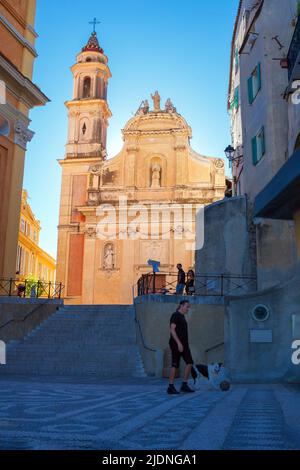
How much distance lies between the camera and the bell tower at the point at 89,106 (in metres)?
40.2

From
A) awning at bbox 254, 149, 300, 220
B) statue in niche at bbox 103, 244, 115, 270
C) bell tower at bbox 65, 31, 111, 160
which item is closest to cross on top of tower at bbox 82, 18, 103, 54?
bell tower at bbox 65, 31, 111, 160

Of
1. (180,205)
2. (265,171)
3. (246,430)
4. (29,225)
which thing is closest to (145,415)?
(246,430)

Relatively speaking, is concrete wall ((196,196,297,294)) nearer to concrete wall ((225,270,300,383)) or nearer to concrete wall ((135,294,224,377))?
concrete wall ((135,294,224,377))

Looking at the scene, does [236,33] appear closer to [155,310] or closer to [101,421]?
[155,310]

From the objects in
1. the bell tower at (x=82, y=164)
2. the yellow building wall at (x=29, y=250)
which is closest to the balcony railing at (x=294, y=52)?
the bell tower at (x=82, y=164)

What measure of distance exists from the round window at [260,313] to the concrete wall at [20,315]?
9168mm

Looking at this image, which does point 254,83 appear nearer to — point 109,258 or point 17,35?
point 17,35

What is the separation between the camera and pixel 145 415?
195 inches

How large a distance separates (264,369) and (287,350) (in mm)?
749

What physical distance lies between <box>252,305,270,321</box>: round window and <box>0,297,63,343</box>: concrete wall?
9.17 meters

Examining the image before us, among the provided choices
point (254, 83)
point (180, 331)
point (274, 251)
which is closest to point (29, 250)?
point (254, 83)

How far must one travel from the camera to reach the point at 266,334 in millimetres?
11617

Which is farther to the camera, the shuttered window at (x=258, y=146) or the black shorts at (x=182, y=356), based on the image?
the shuttered window at (x=258, y=146)

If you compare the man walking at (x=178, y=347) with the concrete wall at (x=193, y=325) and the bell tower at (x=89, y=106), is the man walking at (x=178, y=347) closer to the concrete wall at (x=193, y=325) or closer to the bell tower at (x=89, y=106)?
the concrete wall at (x=193, y=325)
